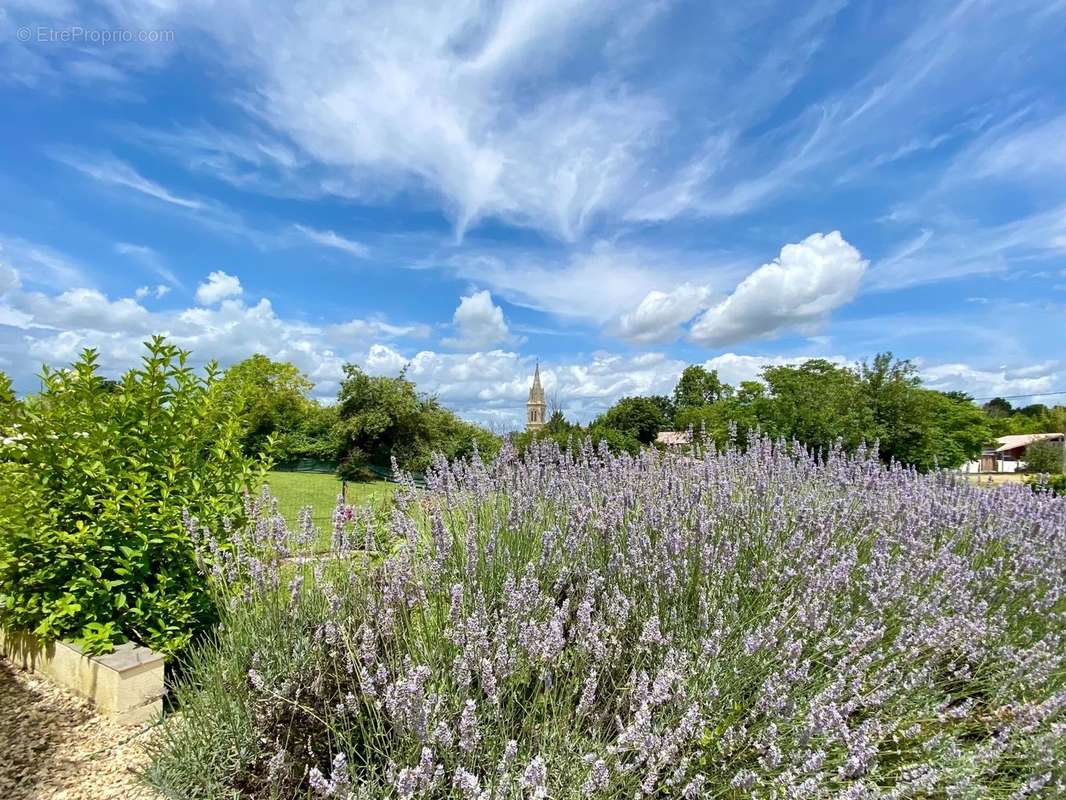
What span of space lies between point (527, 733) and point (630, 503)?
1.72 metres

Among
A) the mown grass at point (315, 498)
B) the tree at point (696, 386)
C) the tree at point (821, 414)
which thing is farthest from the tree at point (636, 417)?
the mown grass at point (315, 498)

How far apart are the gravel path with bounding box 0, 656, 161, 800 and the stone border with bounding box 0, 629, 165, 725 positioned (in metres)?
0.05

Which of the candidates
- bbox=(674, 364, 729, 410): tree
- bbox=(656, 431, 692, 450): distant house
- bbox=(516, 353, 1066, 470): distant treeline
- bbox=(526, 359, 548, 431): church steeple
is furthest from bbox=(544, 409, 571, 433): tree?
bbox=(526, 359, 548, 431): church steeple

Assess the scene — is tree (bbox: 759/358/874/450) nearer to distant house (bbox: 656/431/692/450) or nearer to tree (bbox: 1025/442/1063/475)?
distant house (bbox: 656/431/692/450)

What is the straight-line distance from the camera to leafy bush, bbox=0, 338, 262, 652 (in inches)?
115

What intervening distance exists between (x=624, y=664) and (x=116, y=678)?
259 centimetres

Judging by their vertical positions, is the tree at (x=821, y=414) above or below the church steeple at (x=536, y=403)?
below

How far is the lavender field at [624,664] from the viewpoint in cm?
173

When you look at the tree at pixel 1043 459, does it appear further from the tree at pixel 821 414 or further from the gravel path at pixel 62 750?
the gravel path at pixel 62 750

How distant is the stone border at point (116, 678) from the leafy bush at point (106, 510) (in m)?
0.09

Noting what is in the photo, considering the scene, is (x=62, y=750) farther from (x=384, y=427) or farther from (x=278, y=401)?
(x=278, y=401)

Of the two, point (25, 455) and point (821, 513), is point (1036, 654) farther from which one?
point (25, 455)

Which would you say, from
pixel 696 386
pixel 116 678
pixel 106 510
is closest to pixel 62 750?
pixel 116 678

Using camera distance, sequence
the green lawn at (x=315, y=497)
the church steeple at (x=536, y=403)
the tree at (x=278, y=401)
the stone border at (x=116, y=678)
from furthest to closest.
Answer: the church steeple at (x=536, y=403), the tree at (x=278, y=401), the green lawn at (x=315, y=497), the stone border at (x=116, y=678)
